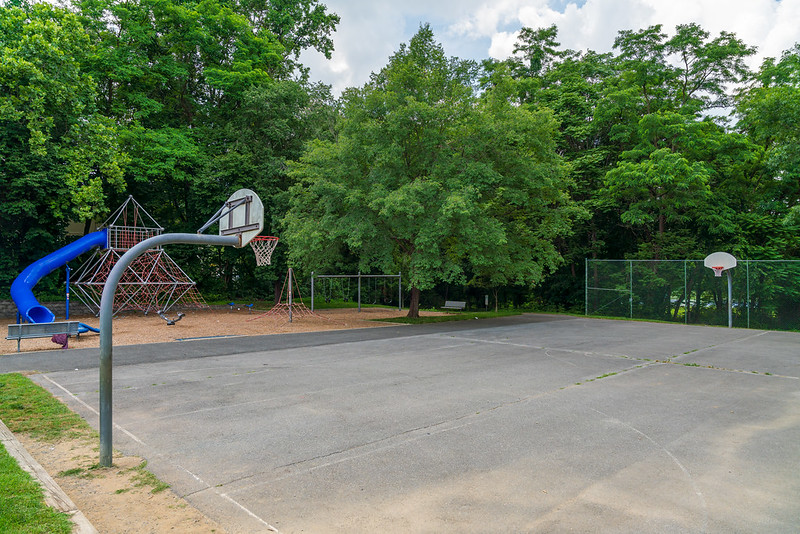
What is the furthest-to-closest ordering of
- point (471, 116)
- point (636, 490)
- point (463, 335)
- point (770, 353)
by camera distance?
point (471, 116) → point (463, 335) → point (770, 353) → point (636, 490)

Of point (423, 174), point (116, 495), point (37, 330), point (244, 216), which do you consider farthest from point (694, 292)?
point (37, 330)

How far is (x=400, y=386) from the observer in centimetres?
745

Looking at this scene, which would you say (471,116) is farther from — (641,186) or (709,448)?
(709,448)

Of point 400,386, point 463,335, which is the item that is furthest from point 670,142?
point 400,386

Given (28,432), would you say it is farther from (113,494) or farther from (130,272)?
(130,272)

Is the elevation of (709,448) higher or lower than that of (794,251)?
lower

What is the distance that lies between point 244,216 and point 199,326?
39.0ft

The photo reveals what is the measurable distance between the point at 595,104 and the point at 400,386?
23191mm

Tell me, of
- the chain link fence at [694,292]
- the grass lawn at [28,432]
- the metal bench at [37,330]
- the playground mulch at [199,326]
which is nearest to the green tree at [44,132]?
the playground mulch at [199,326]

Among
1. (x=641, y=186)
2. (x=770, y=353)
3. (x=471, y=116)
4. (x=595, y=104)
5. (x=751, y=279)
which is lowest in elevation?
(x=770, y=353)

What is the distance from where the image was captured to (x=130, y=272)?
68.0 feet

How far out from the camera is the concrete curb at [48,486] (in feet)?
10.2

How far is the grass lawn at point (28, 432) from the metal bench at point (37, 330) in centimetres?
309

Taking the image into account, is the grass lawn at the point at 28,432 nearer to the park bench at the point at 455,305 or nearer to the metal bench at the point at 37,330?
the metal bench at the point at 37,330
